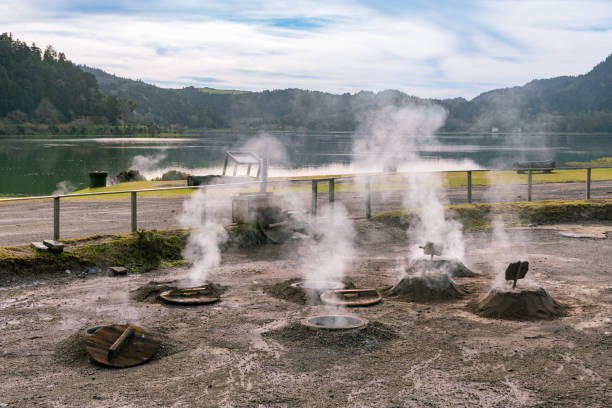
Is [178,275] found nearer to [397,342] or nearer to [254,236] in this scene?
[254,236]

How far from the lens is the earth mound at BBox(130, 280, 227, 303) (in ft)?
37.2

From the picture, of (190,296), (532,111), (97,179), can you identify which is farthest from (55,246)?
(532,111)

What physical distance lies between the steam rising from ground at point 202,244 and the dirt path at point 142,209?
29.2 inches

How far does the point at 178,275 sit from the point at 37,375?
5801mm

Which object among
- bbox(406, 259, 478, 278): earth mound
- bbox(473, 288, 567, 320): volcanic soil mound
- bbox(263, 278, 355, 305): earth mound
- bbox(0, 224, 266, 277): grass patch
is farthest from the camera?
bbox(406, 259, 478, 278): earth mound

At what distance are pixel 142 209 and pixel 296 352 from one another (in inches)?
573

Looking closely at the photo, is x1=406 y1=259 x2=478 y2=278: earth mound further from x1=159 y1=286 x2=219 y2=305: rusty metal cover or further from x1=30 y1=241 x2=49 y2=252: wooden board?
x1=30 y1=241 x2=49 y2=252: wooden board

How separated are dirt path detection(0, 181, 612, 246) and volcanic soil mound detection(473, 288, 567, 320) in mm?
9604

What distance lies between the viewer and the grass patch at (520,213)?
2002 centimetres

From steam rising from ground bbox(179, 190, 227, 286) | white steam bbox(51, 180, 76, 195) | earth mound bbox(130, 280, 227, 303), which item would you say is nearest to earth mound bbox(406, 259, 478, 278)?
earth mound bbox(130, 280, 227, 303)

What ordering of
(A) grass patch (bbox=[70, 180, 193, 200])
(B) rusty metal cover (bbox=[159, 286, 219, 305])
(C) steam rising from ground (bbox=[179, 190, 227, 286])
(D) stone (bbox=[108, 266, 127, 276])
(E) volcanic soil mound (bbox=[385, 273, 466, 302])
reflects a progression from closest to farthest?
(B) rusty metal cover (bbox=[159, 286, 219, 305]) < (E) volcanic soil mound (bbox=[385, 273, 466, 302]) < (D) stone (bbox=[108, 266, 127, 276]) < (C) steam rising from ground (bbox=[179, 190, 227, 286]) < (A) grass patch (bbox=[70, 180, 193, 200])

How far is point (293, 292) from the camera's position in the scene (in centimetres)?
1162

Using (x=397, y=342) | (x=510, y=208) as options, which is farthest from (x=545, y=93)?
(x=397, y=342)

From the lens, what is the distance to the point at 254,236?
55.4ft
